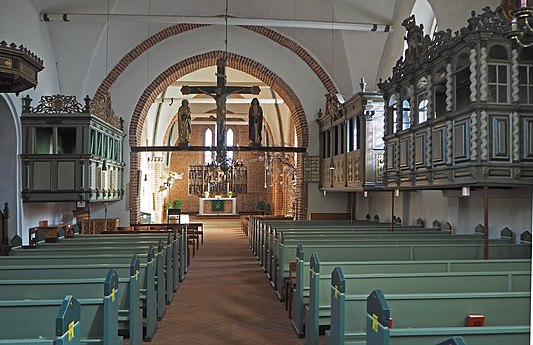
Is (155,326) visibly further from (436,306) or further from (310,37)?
(310,37)

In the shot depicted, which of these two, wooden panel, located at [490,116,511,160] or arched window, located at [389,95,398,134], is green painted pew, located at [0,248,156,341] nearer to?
wooden panel, located at [490,116,511,160]

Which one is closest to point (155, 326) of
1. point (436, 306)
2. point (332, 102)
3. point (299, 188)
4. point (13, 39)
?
point (436, 306)

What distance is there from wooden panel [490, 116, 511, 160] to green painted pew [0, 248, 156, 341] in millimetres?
5200

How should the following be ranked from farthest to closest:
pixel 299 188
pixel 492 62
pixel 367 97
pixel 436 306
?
pixel 299 188 → pixel 367 97 → pixel 492 62 → pixel 436 306

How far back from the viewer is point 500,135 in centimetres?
747

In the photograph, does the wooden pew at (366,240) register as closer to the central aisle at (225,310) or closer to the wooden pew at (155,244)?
the central aisle at (225,310)

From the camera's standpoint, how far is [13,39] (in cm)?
1241

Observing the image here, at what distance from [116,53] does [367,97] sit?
898 cm

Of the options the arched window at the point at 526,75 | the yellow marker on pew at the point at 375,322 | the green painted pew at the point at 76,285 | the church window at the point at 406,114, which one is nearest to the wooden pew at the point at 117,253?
the green painted pew at the point at 76,285

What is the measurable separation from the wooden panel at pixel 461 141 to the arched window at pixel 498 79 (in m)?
0.58

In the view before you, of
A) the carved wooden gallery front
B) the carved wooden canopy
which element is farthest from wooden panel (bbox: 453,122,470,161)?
the carved wooden canopy

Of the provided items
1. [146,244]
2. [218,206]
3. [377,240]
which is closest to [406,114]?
[377,240]

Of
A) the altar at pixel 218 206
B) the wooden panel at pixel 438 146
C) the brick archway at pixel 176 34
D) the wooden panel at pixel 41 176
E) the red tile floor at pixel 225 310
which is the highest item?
the brick archway at pixel 176 34

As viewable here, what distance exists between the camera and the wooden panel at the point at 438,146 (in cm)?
864
